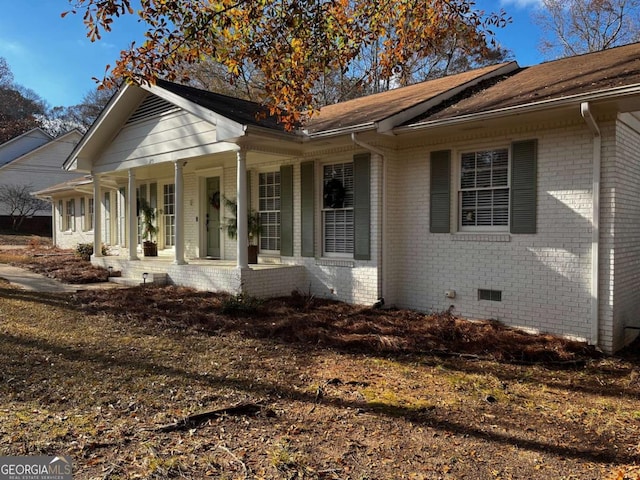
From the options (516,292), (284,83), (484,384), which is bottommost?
(484,384)

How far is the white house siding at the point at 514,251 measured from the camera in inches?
257

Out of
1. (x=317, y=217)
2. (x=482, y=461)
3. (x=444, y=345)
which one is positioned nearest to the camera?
(x=482, y=461)

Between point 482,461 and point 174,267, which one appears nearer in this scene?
point 482,461

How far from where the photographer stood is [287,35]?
6.15 m

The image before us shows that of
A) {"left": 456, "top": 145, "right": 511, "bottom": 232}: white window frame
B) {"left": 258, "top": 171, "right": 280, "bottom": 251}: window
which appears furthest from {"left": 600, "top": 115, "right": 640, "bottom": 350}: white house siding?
{"left": 258, "top": 171, "right": 280, "bottom": 251}: window

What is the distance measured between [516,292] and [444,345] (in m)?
1.72

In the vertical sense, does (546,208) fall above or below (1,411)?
above

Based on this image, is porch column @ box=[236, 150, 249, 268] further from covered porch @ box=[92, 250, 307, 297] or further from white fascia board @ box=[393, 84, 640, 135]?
white fascia board @ box=[393, 84, 640, 135]

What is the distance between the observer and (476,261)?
25.0ft

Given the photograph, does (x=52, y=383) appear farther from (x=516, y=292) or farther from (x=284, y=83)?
(x=516, y=292)

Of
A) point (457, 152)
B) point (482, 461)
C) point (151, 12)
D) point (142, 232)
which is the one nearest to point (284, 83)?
point (151, 12)

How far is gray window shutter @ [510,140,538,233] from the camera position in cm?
693

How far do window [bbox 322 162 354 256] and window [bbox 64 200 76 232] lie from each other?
16971 millimetres

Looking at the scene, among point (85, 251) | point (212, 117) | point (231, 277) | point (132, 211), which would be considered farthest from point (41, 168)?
point (231, 277)
